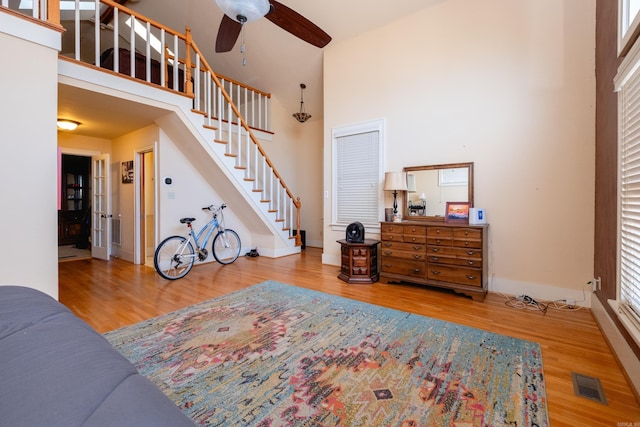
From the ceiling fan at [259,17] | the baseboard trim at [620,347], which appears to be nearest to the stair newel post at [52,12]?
the ceiling fan at [259,17]

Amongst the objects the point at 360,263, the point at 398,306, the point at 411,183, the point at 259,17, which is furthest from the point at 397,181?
the point at 259,17

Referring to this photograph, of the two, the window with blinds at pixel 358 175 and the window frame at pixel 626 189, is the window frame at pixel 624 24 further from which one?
the window with blinds at pixel 358 175

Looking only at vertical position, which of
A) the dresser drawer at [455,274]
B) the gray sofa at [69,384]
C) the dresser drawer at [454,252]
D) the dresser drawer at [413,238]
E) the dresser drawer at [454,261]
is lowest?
the dresser drawer at [455,274]

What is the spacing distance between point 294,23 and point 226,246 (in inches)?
146

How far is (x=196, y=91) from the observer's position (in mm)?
4133

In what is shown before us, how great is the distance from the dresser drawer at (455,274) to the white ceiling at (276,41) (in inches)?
139

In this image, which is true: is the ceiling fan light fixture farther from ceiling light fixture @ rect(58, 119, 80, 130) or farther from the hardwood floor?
ceiling light fixture @ rect(58, 119, 80, 130)

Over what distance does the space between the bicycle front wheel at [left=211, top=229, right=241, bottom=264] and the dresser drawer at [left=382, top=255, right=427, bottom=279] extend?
2.87 m

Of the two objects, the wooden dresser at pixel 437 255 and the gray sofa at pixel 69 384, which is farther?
the wooden dresser at pixel 437 255

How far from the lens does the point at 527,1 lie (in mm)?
3104

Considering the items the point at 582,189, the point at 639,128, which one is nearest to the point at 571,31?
the point at 582,189

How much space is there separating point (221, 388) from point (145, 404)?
1.32 m

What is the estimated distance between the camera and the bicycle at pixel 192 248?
411 centimetres

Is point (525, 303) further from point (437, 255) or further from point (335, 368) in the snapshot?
point (335, 368)
